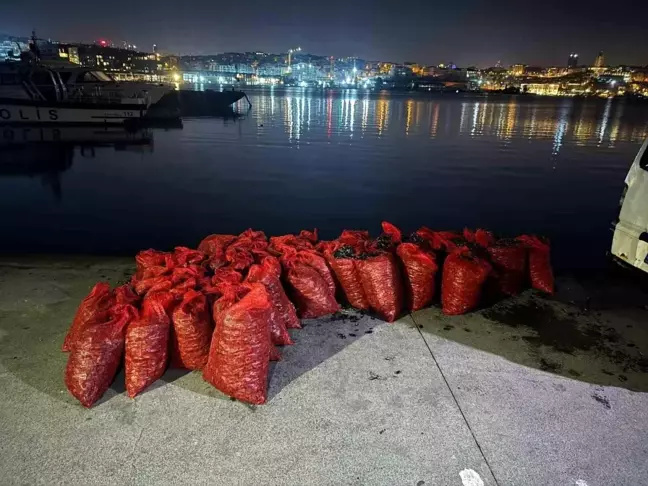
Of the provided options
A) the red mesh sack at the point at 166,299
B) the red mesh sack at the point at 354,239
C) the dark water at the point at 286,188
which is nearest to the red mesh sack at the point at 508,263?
the red mesh sack at the point at 354,239

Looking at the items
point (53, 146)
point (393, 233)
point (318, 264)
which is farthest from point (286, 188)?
point (53, 146)

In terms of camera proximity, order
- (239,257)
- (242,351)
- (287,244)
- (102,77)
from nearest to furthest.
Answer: (242,351) < (239,257) < (287,244) < (102,77)

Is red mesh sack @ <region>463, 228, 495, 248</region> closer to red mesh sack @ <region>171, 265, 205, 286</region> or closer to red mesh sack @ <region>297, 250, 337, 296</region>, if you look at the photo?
red mesh sack @ <region>297, 250, 337, 296</region>

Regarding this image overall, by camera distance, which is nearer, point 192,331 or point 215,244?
point 192,331

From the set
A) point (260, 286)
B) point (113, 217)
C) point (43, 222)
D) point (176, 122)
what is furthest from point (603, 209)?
point (176, 122)

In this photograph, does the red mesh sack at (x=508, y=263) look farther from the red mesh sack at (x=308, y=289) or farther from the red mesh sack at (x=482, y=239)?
the red mesh sack at (x=308, y=289)

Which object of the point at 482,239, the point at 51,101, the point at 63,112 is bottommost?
the point at 482,239

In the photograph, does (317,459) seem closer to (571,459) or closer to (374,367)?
(374,367)

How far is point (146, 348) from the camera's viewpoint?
9.02 feet

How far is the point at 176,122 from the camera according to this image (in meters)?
26.7

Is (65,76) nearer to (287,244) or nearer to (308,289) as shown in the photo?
(287,244)

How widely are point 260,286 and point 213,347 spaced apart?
0.49 metres

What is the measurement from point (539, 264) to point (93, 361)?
12.8ft

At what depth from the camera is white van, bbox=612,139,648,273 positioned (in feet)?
13.3
